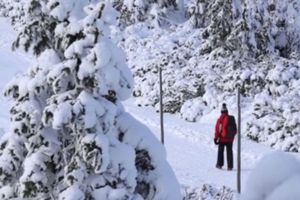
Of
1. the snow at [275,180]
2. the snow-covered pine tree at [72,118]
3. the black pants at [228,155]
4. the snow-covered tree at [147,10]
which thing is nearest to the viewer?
the snow at [275,180]

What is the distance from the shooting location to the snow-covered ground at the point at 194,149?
42.0 ft

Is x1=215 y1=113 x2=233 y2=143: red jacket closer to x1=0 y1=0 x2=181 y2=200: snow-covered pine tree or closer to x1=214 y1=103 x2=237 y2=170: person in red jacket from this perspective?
x1=214 y1=103 x2=237 y2=170: person in red jacket

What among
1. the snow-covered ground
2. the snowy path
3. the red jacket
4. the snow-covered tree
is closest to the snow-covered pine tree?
the snow-covered ground

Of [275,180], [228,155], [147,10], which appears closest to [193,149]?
[228,155]

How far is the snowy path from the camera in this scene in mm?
12812

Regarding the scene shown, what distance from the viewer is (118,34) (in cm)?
2647

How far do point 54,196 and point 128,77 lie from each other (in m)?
1.45

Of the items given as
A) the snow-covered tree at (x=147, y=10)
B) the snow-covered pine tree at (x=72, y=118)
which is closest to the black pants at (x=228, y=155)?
the snow-covered pine tree at (x=72, y=118)

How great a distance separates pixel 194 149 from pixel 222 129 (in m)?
2.35

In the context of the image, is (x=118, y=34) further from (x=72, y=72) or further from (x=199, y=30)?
(x=72, y=72)

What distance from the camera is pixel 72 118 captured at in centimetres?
616

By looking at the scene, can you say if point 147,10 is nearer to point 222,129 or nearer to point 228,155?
point 222,129

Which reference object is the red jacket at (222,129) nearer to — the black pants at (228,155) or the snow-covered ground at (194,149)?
the black pants at (228,155)

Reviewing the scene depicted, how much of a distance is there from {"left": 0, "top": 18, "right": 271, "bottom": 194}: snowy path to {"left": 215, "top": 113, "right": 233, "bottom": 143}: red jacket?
28.2 inches
